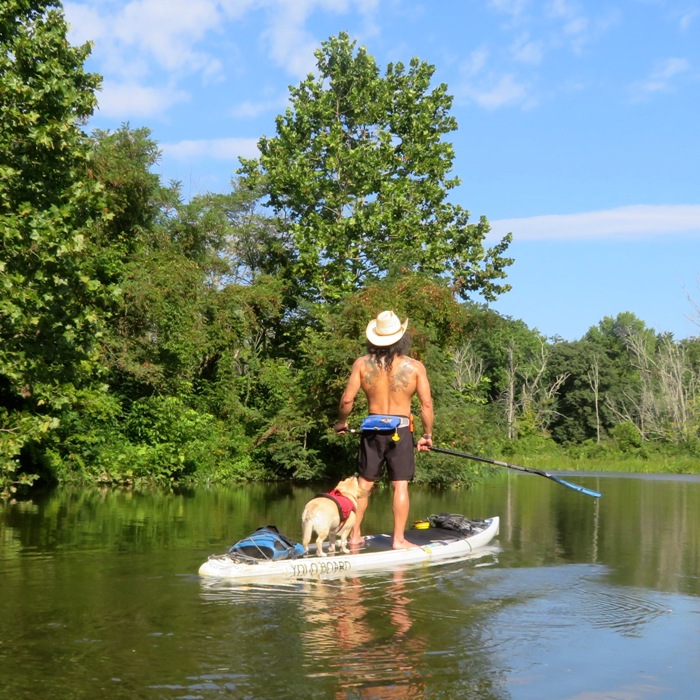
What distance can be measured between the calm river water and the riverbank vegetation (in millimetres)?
4801

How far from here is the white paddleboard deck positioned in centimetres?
753

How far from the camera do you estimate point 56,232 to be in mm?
13398

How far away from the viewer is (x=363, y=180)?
3091cm

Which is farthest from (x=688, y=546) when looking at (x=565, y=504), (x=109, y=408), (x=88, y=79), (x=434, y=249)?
(x=434, y=249)

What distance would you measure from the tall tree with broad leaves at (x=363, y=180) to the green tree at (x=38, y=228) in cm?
1507

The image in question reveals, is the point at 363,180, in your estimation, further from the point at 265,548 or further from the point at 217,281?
the point at 265,548

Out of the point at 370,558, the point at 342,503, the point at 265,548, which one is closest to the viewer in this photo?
the point at 265,548

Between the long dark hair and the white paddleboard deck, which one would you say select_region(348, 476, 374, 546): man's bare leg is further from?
the long dark hair

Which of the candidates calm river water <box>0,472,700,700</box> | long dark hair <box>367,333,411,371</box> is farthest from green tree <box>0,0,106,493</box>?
long dark hair <box>367,333,411,371</box>

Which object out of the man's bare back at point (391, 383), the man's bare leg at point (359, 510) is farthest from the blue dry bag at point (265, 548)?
the man's bare back at point (391, 383)

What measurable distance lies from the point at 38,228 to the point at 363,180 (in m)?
18.7

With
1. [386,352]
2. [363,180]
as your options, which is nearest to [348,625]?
[386,352]

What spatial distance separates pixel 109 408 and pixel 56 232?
877 centimetres

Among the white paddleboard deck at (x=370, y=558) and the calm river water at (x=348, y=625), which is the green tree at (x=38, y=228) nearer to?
the calm river water at (x=348, y=625)
